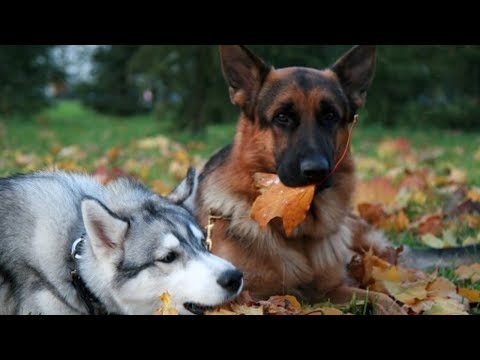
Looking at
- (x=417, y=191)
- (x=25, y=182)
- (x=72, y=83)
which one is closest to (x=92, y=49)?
(x=72, y=83)

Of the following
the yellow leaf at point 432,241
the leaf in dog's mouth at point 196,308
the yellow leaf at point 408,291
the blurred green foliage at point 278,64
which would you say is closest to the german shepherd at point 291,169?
the yellow leaf at point 408,291

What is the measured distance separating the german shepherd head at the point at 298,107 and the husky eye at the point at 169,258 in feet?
3.19

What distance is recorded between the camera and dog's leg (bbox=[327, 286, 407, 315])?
4031 millimetres

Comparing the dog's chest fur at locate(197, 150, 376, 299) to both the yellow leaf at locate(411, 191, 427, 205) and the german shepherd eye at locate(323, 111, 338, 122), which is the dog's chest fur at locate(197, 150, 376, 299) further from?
the yellow leaf at locate(411, 191, 427, 205)

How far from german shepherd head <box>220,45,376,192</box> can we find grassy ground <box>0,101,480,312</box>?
1541 mm

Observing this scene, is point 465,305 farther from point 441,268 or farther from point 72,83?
point 72,83

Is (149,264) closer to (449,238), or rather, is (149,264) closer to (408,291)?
(408,291)

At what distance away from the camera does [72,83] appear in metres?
21.3

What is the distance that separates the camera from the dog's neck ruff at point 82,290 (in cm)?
391

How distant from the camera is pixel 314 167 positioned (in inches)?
163

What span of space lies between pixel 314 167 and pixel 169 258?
1099 millimetres

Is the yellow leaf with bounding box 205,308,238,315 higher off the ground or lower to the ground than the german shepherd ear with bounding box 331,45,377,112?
lower

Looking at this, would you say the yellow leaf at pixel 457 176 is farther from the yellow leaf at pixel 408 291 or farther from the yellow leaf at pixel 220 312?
the yellow leaf at pixel 220 312

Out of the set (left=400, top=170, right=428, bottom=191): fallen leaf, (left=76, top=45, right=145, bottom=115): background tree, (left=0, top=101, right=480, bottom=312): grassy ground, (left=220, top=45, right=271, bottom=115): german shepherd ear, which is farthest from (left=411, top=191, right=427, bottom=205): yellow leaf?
(left=76, top=45, right=145, bottom=115): background tree
